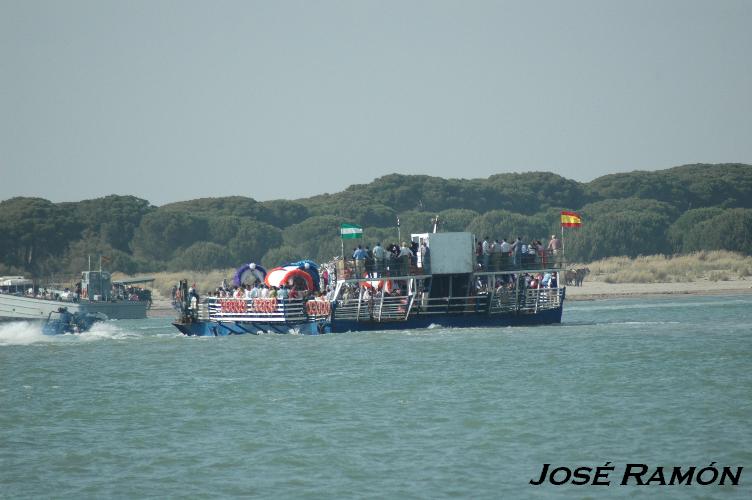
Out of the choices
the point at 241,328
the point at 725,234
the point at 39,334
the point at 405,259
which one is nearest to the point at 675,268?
the point at 725,234

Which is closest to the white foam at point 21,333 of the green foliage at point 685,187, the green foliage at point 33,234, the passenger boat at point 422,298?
the passenger boat at point 422,298

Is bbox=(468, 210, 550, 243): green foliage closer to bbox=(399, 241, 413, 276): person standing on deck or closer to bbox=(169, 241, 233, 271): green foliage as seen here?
bbox=(169, 241, 233, 271): green foliage

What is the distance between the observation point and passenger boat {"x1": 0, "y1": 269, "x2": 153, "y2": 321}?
67.6 metres

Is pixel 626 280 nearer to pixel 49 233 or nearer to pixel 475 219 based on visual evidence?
pixel 475 219

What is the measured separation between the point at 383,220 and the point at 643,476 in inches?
4122

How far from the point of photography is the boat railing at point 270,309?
159ft

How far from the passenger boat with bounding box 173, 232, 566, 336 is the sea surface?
768 millimetres

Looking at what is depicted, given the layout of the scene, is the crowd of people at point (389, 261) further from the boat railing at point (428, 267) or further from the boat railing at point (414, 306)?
the boat railing at point (414, 306)

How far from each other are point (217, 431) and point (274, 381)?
813 centimetres

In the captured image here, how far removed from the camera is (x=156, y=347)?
48094mm

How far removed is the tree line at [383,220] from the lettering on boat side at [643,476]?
85511 millimetres

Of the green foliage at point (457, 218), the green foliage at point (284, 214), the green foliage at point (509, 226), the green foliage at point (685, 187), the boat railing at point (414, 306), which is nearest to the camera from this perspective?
the boat railing at point (414, 306)

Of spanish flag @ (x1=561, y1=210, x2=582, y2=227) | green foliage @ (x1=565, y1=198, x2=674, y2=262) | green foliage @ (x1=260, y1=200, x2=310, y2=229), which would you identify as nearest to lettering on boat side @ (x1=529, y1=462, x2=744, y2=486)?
spanish flag @ (x1=561, y1=210, x2=582, y2=227)

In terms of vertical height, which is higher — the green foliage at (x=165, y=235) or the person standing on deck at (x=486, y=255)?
the green foliage at (x=165, y=235)
